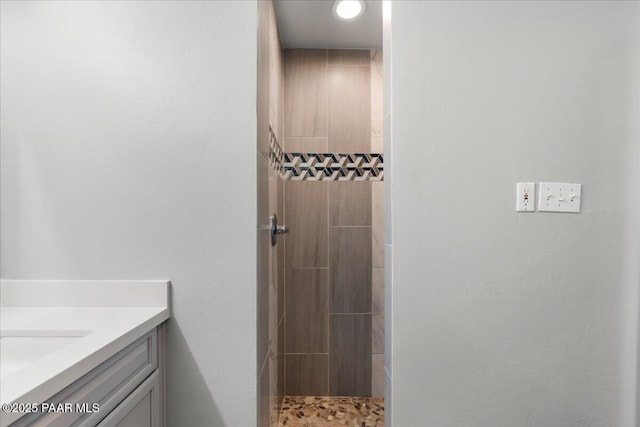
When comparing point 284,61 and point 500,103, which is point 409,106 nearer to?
point 500,103

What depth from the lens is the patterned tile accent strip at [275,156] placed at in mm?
1739

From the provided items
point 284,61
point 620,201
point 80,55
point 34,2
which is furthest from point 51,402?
point 284,61

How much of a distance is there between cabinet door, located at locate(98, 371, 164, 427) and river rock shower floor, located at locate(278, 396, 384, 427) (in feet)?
3.41

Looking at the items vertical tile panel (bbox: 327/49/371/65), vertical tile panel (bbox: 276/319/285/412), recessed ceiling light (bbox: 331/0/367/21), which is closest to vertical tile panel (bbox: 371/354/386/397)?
vertical tile panel (bbox: 276/319/285/412)

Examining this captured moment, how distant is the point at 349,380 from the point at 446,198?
1576 mm

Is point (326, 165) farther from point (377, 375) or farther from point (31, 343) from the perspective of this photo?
point (31, 343)

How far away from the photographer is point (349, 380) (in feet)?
7.65

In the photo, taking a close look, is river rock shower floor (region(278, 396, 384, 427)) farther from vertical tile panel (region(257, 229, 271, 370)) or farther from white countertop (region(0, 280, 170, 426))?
white countertop (region(0, 280, 170, 426))

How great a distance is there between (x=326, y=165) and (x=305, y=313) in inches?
38.9

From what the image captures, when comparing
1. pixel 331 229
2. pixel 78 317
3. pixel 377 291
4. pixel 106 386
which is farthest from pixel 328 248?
pixel 106 386

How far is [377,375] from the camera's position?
2.33m

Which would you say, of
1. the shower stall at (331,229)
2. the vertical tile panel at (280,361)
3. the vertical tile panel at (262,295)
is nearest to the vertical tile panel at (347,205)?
the shower stall at (331,229)

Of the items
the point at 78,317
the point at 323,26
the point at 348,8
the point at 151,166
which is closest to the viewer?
the point at 78,317

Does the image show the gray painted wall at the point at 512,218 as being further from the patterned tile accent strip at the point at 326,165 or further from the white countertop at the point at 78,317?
the patterned tile accent strip at the point at 326,165
